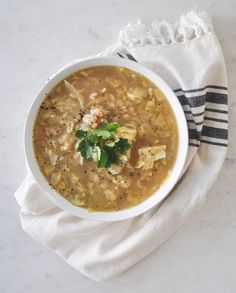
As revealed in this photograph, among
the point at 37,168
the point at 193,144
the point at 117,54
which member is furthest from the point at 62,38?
the point at 193,144

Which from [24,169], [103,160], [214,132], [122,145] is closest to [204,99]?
[214,132]

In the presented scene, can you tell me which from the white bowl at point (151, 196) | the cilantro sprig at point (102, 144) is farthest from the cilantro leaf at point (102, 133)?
the white bowl at point (151, 196)

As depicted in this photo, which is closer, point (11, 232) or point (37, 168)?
point (37, 168)

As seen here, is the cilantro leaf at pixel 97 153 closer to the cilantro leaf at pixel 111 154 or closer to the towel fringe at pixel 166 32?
the cilantro leaf at pixel 111 154

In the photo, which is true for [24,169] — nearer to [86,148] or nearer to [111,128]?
[86,148]

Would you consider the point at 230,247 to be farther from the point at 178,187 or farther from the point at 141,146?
the point at 141,146

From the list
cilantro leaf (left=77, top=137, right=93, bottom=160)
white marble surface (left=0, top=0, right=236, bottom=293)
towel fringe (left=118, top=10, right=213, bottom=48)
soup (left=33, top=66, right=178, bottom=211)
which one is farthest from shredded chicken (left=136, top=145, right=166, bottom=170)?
towel fringe (left=118, top=10, right=213, bottom=48)
